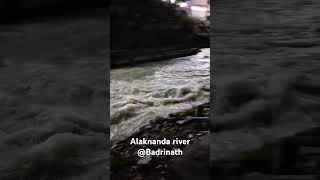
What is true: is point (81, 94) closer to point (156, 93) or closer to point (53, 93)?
point (53, 93)

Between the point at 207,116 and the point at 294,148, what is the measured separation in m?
0.42

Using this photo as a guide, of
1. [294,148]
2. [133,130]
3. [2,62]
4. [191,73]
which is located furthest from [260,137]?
[2,62]

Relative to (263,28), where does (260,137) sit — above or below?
below

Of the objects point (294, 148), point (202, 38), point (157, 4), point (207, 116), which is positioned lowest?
point (294, 148)

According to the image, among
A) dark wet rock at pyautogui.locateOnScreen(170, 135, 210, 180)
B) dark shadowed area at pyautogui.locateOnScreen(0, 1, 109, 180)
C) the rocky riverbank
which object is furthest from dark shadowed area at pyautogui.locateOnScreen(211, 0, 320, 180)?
dark shadowed area at pyautogui.locateOnScreen(0, 1, 109, 180)

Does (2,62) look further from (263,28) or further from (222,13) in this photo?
(263,28)

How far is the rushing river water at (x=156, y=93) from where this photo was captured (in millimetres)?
2037

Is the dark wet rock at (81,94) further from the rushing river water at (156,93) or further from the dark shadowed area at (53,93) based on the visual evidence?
the rushing river water at (156,93)

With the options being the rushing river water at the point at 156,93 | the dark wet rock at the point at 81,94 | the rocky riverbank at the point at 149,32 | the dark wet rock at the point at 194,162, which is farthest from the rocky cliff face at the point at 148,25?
the dark wet rock at the point at 194,162

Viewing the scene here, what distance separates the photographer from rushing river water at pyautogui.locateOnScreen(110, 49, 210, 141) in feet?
6.68

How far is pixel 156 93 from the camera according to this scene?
2059 mm

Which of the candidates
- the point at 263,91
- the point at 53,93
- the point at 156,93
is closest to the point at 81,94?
the point at 53,93

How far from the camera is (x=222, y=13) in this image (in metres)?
2.04

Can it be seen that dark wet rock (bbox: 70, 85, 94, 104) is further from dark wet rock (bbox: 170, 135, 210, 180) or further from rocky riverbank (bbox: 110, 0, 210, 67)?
dark wet rock (bbox: 170, 135, 210, 180)
